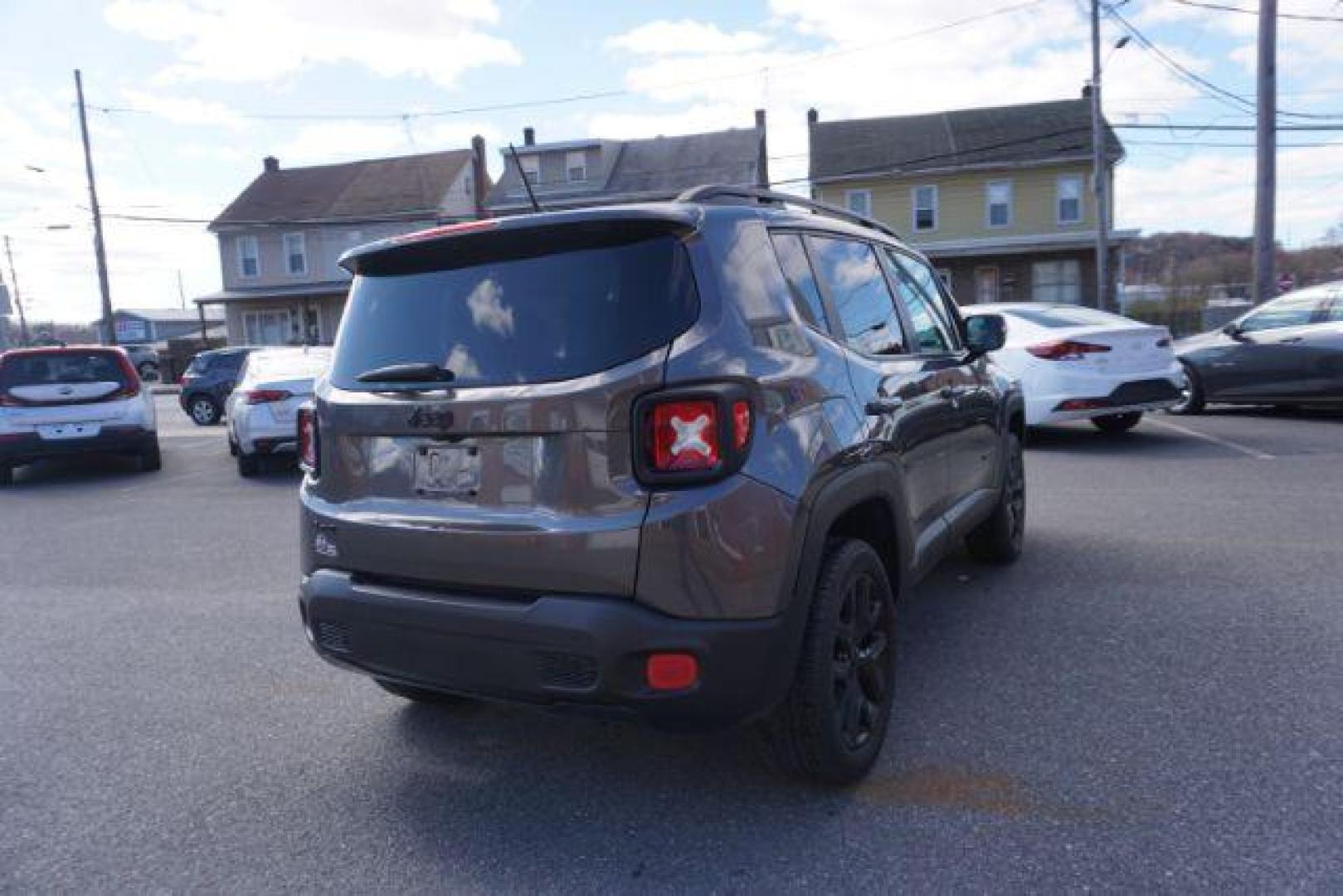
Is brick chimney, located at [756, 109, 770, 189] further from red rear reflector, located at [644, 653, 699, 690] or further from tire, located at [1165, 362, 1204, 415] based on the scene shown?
red rear reflector, located at [644, 653, 699, 690]

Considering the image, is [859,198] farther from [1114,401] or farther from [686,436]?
[686,436]

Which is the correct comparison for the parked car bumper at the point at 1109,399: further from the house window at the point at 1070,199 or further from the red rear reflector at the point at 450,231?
the house window at the point at 1070,199

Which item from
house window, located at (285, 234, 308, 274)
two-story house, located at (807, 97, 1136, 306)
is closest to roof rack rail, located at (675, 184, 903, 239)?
two-story house, located at (807, 97, 1136, 306)

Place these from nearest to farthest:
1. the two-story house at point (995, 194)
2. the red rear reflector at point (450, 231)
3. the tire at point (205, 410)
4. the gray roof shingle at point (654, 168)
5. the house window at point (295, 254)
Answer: the red rear reflector at point (450, 231), the tire at point (205, 410), the two-story house at point (995, 194), the gray roof shingle at point (654, 168), the house window at point (295, 254)

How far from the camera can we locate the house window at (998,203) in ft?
102

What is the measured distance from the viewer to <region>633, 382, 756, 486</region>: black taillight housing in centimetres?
255

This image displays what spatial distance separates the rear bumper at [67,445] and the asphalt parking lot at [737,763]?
231 inches

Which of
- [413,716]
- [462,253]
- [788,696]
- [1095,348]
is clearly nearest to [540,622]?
[788,696]

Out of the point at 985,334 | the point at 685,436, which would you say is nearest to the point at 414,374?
the point at 685,436

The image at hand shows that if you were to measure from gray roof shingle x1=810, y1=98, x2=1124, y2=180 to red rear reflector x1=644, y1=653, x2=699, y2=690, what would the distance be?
3102cm

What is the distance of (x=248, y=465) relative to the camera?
10.7 metres

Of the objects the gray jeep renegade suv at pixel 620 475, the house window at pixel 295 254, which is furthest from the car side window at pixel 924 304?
the house window at pixel 295 254

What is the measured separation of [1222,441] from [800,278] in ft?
27.3

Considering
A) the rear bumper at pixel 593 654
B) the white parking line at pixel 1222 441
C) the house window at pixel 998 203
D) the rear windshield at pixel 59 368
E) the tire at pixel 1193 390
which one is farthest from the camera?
the house window at pixel 998 203
